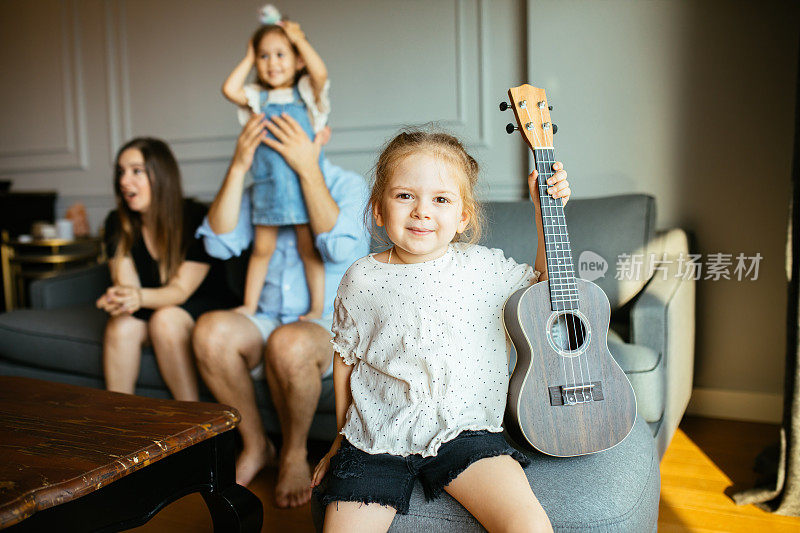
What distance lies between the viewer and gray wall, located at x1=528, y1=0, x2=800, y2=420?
2.11m

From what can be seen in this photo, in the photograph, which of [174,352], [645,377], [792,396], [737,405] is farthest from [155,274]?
[737,405]

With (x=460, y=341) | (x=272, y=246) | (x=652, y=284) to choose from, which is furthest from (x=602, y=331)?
(x=272, y=246)

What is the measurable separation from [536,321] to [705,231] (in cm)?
139

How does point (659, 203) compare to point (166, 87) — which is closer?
point (659, 203)

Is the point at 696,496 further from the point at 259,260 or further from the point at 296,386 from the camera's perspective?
the point at 259,260

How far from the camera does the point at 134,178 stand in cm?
217

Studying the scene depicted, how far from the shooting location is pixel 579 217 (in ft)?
6.54

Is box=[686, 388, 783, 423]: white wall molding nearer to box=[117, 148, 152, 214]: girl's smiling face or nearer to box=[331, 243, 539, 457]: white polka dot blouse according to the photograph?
box=[331, 243, 539, 457]: white polka dot blouse

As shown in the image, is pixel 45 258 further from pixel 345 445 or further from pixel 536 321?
pixel 536 321

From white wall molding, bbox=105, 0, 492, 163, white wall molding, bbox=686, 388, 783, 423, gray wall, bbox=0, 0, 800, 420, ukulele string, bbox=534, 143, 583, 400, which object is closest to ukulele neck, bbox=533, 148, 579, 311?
ukulele string, bbox=534, 143, 583, 400

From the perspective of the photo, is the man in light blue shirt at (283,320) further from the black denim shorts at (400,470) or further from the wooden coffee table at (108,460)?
the black denim shorts at (400,470)

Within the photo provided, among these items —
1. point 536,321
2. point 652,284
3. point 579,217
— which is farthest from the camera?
point 579,217

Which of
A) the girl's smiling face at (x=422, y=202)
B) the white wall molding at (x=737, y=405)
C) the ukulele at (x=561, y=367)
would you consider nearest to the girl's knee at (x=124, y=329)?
the girl's smiling face at (x=422, y=202)

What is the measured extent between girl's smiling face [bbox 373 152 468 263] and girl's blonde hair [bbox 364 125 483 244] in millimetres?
12
